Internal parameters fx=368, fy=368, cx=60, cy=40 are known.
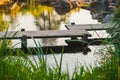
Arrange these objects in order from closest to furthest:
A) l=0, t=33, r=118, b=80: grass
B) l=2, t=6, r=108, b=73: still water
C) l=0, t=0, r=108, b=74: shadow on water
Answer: l=0, t=33, r=118, b=80: grass
l=2, t=6, r=108, b=73: still water
l=0, t=0, r=108, b=74: shadow on water

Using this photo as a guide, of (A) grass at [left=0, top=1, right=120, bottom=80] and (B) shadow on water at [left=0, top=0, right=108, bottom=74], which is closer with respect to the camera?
(A) grass at [left=0, top=1, right=120, bottom=80]

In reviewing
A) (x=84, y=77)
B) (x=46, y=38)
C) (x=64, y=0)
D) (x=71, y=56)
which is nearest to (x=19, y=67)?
(x=84, y=77)

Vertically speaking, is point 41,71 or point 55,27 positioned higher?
point 41,71

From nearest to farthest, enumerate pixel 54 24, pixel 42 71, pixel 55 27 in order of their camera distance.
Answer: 1. pixel 42 71
2. pixel 55 27
3. pixel 54 24

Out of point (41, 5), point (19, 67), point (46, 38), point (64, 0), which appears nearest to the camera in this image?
point (19, 67)

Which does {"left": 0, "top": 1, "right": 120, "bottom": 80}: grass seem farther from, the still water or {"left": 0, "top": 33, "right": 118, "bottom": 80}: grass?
the still water

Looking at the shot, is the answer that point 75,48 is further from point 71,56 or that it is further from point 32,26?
point 32,26

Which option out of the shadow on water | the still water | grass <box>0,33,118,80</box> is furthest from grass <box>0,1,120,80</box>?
the still water

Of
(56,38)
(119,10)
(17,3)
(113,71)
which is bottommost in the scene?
(17,3)

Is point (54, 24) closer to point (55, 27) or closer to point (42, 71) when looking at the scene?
point (55, 27)

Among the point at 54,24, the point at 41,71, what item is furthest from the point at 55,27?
the point at 41,71

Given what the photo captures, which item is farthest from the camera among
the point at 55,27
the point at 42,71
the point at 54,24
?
the point at 54,24

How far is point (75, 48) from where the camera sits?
39.8ft

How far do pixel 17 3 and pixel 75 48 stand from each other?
18137 mm
